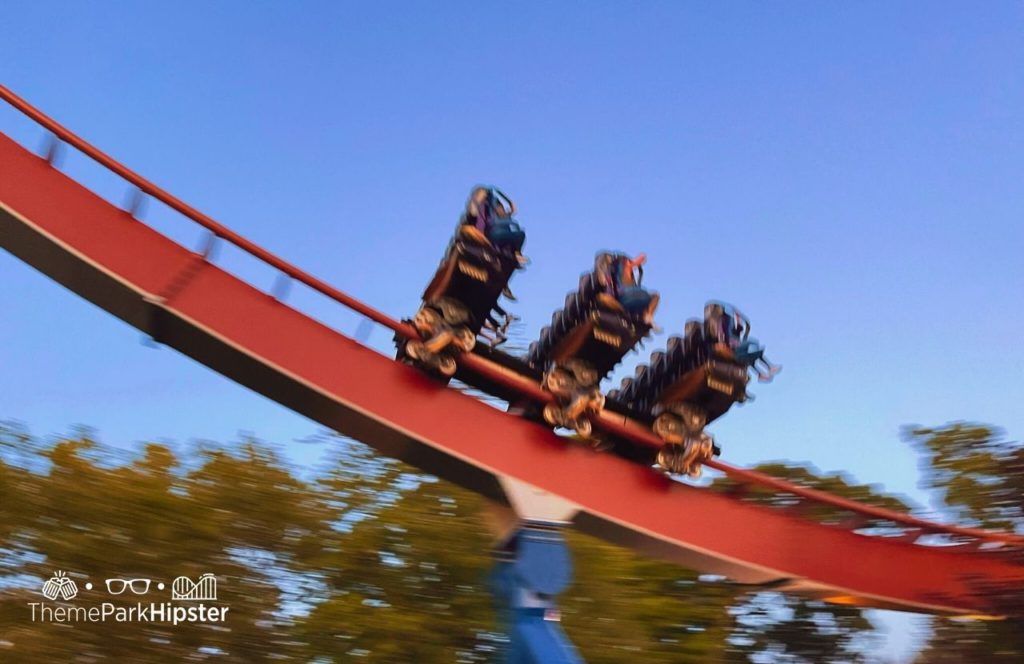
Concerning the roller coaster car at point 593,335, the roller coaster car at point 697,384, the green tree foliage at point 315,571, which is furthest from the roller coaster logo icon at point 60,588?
the roller coaster car at point 697,384

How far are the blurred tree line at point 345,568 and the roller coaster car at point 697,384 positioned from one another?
→ 1.48 metres

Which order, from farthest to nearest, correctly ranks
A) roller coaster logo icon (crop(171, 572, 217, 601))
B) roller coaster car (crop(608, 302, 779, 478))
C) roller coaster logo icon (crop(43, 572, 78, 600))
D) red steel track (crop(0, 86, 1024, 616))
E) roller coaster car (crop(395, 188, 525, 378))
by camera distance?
roller coaster logo icon (crop(171, 572, 217, 601)) < roller coaster logo icon (crop(43, 572, 78, 600)) < roller coaster car (crop(608, 302, 779, 478)) < roller coaster car (crop(395, 188, 525, 378)) < red steel track (crop(0, 86, 1024, 616))

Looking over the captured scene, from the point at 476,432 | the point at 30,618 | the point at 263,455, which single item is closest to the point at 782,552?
the point at 476,432

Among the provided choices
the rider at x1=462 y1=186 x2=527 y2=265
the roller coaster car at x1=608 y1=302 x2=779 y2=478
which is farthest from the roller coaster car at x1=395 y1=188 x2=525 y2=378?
the roller coaster car at x1=608 y1=302 x2=779 y2=478

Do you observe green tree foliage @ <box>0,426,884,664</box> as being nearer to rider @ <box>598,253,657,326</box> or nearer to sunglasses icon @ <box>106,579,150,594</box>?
sunglasses icon @ <box>106,579,150,594</box>

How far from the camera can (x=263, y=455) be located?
267 inches

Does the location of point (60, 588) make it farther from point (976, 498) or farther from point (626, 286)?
point (976, 498)

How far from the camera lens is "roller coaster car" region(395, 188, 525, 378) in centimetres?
342

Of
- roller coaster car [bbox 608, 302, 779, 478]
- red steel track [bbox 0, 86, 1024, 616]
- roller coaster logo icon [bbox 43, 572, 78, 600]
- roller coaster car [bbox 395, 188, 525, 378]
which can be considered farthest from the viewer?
roller coaster logo icon [bbox 43, 572, 78, 600]

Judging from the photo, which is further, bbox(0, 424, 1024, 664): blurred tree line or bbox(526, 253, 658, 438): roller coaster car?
bbox(0, 424, 1024, 664): blurred tree line

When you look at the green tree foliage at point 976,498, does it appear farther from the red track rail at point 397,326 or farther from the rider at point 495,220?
the rider at point 495,220

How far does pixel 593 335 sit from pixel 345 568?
3.27 metres

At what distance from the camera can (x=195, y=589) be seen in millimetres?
4938

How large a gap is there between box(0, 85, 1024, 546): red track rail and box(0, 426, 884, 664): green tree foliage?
6.70 feet
